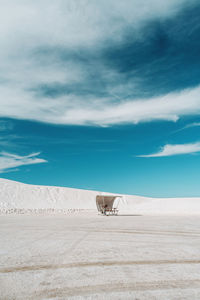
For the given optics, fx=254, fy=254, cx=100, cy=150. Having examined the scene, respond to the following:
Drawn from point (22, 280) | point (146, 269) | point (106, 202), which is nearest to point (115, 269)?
point (146, 269)

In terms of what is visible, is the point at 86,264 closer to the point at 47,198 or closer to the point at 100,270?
the point at 100,270

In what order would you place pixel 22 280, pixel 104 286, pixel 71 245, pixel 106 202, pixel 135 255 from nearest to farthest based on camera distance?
pixel 104 286
pixel 22 280
pixel 135 255
pixel 71 245
pixel 106 202

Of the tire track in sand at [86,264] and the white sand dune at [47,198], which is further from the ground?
the white sand dune at [47,198]

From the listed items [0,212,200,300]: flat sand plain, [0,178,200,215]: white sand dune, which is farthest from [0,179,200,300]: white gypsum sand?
[0,178,200,215]: white sand dune

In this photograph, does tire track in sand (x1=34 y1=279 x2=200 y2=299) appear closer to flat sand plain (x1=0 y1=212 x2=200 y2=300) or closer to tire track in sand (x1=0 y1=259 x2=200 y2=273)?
flat sand plain (x1=0 y1=212 x2=200 y2=300)

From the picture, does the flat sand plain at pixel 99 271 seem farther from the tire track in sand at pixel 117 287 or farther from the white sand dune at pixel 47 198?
the white sand dune at pixel 47 198

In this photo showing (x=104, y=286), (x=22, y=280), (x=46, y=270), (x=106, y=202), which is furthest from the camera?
(x=106, y=202)

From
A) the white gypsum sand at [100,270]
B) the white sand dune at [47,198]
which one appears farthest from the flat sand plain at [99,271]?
the white sand dune at [47,198]

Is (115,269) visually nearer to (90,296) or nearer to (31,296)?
(90,296)

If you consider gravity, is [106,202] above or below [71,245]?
above

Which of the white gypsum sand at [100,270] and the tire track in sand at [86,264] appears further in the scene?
the tire track in sand at [86,264]

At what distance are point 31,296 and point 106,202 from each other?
1032 inches

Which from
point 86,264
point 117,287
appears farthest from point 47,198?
point 117,287

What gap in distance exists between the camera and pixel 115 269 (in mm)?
4980
